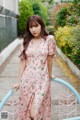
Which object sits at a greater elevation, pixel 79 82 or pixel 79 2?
pixel 79 2

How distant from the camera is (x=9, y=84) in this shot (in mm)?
10508

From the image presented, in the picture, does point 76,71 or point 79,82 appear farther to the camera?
point 76,71

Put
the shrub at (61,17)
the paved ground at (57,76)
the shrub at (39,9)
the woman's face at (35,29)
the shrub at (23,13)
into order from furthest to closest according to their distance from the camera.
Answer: the shrub at (39,9)
the shrub at (23,13)
the shrub at (61,17)
the paved ground at (57,76)
the woman's face at (35,29)

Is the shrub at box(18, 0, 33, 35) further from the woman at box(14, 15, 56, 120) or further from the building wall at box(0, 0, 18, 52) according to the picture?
the woman at box(14, 15, 56, 120)

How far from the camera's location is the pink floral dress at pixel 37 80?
541cm

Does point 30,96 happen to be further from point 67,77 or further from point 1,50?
point 1,50

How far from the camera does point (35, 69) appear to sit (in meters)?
5.44

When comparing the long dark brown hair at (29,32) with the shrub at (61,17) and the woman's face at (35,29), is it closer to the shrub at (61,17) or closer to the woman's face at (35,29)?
the woman's face at (35,29)

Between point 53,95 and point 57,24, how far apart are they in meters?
12.9

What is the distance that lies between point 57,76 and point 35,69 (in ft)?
21.3

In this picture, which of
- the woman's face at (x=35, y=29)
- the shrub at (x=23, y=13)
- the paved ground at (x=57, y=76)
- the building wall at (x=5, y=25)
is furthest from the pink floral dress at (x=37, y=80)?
the shrub at (x=23, y=13)

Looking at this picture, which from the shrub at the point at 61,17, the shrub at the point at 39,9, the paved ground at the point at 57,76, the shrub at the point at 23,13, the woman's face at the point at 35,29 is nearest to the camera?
the woman's face at the point at 35,29

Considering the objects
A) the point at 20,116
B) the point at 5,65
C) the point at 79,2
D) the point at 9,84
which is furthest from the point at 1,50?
the point at 20,116

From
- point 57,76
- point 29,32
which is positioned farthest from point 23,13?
point 29,32
